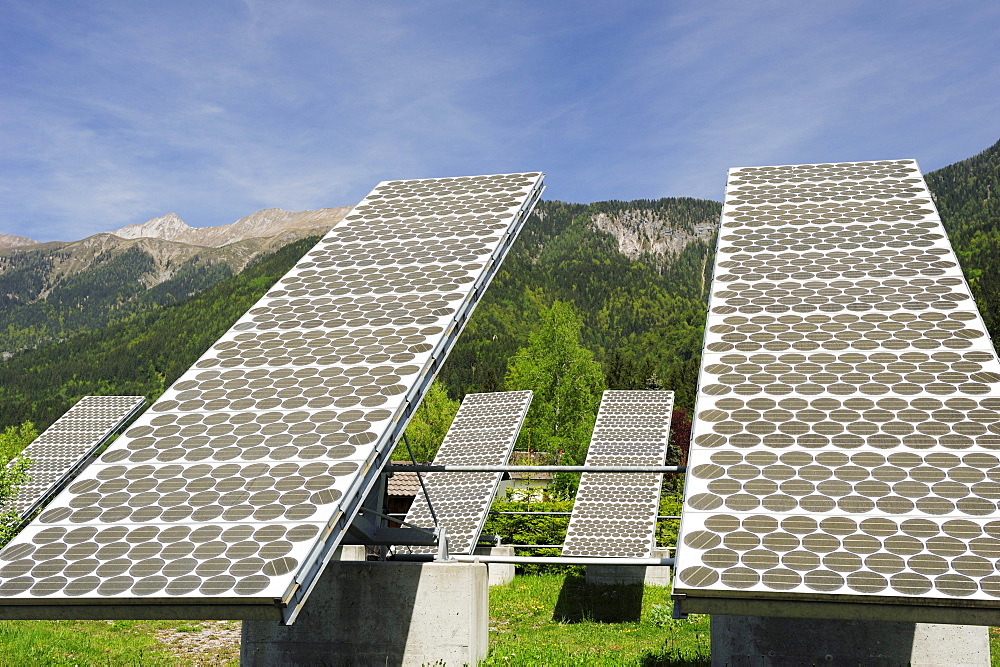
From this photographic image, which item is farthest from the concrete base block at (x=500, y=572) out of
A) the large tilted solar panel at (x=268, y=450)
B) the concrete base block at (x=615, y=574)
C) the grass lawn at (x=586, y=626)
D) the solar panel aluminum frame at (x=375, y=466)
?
the solar panel aluminum frame at (x=375, y=466)

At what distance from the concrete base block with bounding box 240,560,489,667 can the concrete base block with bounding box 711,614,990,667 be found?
9.63ft

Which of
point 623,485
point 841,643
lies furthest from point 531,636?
point 841,643

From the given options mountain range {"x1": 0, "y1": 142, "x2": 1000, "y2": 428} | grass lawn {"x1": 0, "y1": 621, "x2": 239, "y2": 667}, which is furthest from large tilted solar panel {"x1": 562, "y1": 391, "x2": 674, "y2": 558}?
mountain range {"x1": 0, "y1": 142, "x2": 1000, "y2": 428}

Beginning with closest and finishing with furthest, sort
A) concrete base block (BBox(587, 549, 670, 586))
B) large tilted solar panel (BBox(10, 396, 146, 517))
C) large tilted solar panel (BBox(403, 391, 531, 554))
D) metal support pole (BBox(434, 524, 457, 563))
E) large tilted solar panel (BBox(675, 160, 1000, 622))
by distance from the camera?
large tilted solar panel (BBox(675, 160, 1000, 622))
metal support pole (BBox(434, 524, 457, 563))
large tilted solar panel (BBox(403, 391, 531, 554))
concrete base block (BBox(587, 549, 670, 586))
large tilted solar panel (BBox(10, 396, 146, 517))

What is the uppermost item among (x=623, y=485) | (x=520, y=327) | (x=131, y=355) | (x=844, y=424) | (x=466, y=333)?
(x=520, y=327)

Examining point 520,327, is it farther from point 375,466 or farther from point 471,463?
point 375,466

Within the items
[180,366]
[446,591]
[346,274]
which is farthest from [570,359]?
[180,366]

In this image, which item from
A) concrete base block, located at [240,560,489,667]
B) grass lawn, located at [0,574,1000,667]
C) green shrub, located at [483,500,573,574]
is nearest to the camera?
concrete base block, located at [240,560,489,667]

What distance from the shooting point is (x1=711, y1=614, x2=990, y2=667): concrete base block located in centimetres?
870

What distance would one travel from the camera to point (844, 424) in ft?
28.7

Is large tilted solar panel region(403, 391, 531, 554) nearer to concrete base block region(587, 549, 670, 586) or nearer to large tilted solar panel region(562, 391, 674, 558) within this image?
large tilted solar panel region(562, 391, 674, 558)

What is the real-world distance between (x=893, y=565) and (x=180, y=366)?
11852cm

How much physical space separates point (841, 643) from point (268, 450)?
20.7ft

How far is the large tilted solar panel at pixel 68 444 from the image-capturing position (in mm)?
24938
